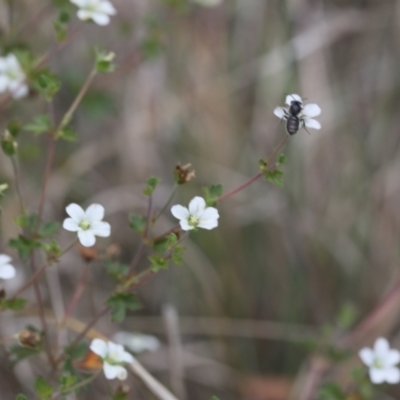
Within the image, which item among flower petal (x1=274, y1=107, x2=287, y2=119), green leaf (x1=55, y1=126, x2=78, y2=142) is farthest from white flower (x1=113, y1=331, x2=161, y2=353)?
flower petal (x1=274, y1=107, x2=287, y2=119)

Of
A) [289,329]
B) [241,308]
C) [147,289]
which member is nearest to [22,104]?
[147,289]

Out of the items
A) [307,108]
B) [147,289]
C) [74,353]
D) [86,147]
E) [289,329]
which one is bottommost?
[74,353]

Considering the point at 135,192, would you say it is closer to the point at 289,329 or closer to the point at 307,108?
the point at 289,329

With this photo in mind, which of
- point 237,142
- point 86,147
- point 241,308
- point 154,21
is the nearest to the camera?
point 154,21

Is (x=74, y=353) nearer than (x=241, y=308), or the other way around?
(x=74, y=353)

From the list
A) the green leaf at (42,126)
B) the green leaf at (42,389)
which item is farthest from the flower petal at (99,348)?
the green leaf at (42,126)

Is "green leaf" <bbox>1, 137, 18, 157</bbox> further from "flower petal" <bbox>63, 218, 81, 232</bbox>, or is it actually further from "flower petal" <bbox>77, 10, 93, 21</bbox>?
"flower petal" <bbox>77, 10, 93, 21</bbox>
